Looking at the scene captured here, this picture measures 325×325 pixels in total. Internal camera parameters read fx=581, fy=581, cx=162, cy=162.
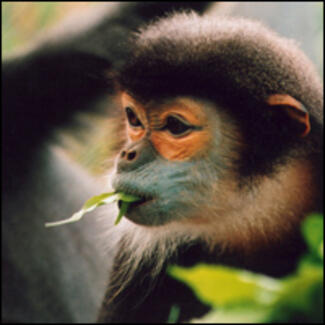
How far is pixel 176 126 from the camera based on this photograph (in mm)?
1687

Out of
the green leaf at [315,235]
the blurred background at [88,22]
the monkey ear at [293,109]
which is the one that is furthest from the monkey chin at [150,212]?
the blurred background at [88,22]

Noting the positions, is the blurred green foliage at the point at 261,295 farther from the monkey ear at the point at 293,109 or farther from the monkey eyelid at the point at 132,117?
the monkey eyelid at the point at 132,117

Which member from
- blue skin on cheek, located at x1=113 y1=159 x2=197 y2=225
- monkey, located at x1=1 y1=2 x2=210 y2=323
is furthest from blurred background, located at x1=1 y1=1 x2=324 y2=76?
blue skin on cheek, located at x1=113 y1=159 x2=197 y2=225

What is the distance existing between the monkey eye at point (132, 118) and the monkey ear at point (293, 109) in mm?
417

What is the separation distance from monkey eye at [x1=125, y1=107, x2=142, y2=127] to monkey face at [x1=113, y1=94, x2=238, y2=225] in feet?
0.32

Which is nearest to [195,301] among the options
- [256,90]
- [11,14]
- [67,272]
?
[256,90]

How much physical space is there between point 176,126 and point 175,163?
0.13 metres

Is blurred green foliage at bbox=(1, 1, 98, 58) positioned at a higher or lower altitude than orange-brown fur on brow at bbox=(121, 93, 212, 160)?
higher

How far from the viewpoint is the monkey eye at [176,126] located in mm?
1664

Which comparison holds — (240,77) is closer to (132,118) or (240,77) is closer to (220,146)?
(220,146)

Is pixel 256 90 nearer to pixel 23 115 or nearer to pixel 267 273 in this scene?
pixel 267 273

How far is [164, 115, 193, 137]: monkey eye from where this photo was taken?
5.46ft

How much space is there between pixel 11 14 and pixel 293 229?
95.9 inches

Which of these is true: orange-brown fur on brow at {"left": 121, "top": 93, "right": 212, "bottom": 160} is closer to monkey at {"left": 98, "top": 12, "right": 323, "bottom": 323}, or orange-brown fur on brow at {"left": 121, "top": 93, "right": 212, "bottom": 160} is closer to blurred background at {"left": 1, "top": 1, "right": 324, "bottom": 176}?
monkey at {"left": 98, "top": 12, "right": 323, "bottom": 323}
